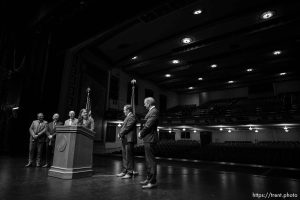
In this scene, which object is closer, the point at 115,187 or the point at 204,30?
the point at 115,187

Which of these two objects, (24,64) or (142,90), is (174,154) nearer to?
(24,64)

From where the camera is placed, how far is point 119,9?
6938mm

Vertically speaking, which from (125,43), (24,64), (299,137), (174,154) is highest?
(125,43)

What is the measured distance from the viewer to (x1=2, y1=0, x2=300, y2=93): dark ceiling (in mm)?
7410

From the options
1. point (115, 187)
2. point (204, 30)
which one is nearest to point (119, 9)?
point (204, 30)

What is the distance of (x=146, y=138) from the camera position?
3277 millimetres

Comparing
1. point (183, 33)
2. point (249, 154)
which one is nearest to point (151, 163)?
point (249, 154)

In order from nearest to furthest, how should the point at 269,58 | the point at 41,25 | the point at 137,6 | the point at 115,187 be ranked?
the point at 115,187 → the point at 137,6 → the point at 41,25 → the point at 269,58

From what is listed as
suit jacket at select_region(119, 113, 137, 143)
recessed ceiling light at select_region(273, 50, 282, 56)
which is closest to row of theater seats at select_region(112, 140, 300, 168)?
suit jacket at select_region(119, 113, 137, 143)

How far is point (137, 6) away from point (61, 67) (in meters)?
5.12

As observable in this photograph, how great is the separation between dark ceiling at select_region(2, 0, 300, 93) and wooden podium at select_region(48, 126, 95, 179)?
5016 millimetres

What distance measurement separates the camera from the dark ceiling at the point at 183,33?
7.41 m

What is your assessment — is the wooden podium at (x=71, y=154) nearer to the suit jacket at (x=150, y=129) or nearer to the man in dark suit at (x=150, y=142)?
the man in dark suit at (x=150, y=142)

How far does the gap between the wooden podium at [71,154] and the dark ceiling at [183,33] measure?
502 centimetres
